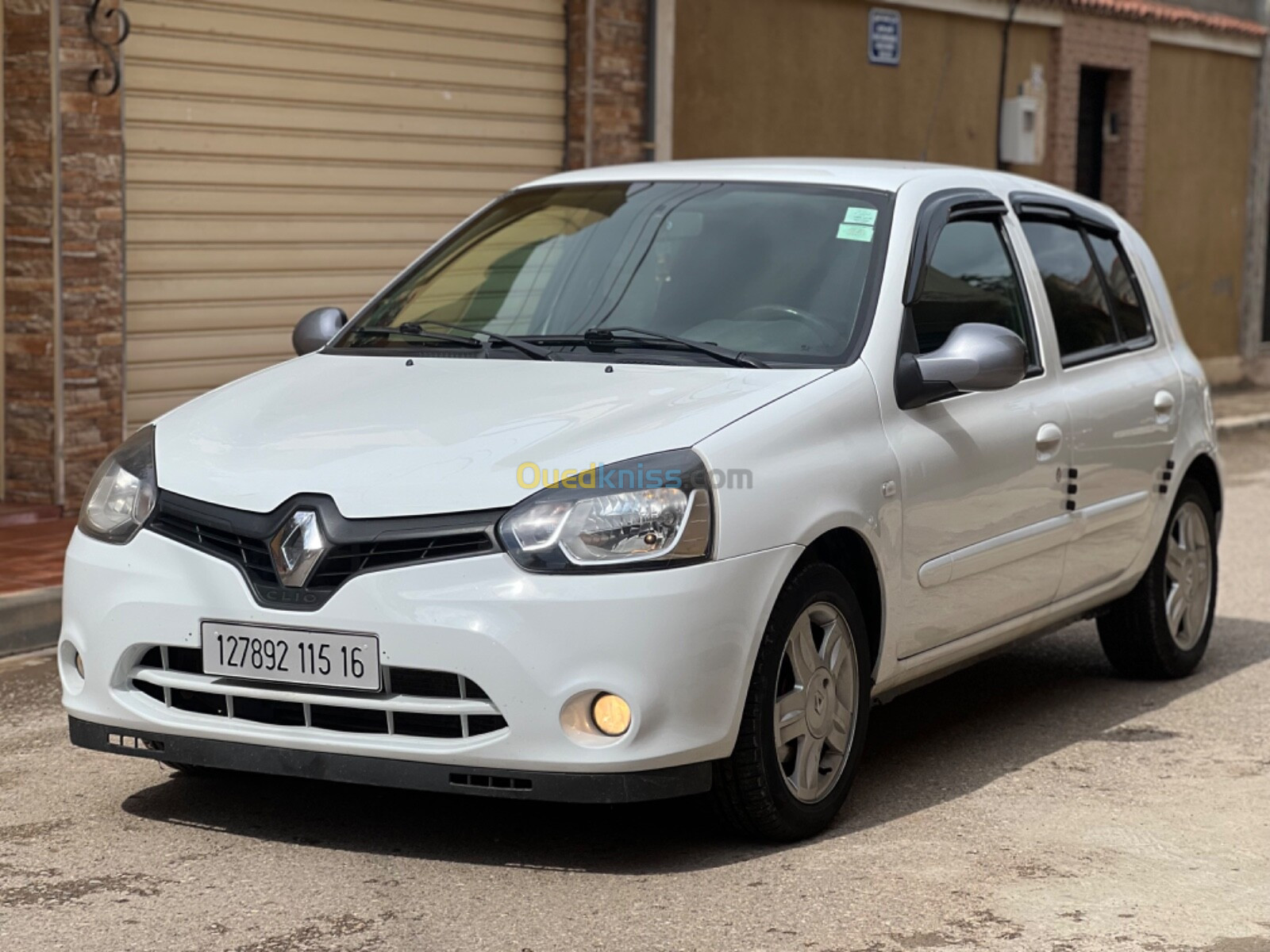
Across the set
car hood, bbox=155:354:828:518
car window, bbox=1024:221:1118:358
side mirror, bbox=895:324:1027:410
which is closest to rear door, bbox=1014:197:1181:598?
car window, bbox=1024:221:1118:358

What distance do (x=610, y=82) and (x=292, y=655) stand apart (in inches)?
367

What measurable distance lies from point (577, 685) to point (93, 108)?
6.18 m

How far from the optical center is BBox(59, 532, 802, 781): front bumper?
14.3 feet

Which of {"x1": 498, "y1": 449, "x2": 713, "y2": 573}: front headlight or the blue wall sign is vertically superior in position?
the blue wall sign

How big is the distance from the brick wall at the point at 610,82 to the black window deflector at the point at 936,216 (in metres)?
6.92

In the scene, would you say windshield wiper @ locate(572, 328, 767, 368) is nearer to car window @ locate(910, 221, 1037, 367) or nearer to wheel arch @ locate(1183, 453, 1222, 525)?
car window @ locate(910, 221, 1037, 367)

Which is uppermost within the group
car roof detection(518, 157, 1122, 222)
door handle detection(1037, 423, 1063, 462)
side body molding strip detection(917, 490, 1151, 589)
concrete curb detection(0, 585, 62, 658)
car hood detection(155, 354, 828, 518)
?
car roof detection(518, 157, 1122, 222)

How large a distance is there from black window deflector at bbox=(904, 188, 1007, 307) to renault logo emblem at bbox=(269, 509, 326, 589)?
1.83m

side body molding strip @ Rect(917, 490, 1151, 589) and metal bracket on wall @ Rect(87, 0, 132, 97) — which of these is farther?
metal bracket on wall @ Rect(87, 0, 132, 97)

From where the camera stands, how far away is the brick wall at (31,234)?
9477 mm

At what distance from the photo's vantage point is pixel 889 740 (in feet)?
20.2

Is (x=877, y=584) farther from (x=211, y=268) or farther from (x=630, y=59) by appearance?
(x=630, y=59)

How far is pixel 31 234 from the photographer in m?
9.53

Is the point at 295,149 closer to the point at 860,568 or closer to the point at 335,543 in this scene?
the point at 860,568
